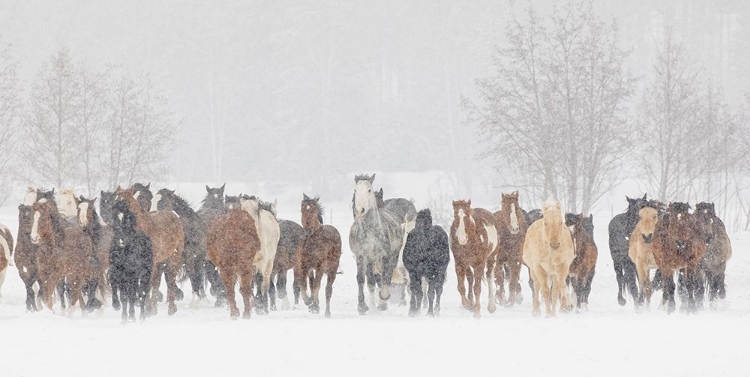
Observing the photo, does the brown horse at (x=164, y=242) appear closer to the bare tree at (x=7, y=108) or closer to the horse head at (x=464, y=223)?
the horse head at (x=464, y=223)

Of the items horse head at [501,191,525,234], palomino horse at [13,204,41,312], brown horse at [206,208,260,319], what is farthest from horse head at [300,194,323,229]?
palomino horse at [13,204,41,312]

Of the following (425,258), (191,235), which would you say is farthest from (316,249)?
(191,235)

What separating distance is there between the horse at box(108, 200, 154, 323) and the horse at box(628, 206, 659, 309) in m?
8.60

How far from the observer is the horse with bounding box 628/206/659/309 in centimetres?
1634

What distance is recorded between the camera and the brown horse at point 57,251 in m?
15.0

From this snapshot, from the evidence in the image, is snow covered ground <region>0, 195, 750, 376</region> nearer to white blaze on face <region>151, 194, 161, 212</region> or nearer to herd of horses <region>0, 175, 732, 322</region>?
herd of horses <region>0, 175, 732, 322</region>

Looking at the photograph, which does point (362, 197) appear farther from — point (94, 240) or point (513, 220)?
point (94, 240)

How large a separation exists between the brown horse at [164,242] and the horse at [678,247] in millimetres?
8428

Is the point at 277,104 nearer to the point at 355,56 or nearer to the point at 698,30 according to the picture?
the point at 355,56

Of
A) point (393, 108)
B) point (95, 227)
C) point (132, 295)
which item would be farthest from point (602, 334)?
point (393, 108)

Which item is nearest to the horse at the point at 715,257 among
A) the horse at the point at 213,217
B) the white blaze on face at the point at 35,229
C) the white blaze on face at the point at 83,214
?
the horse at the point at 213,217

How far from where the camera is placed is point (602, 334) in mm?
12273

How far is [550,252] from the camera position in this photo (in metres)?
15.0

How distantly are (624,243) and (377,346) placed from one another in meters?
8.66
